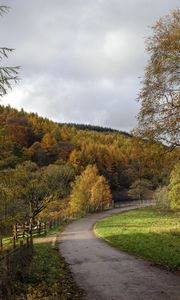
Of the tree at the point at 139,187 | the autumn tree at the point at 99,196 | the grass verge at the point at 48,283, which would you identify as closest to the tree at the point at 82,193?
the autumn tree at the point at 99,196

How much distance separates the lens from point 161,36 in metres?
14.5

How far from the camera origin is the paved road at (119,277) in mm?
12539

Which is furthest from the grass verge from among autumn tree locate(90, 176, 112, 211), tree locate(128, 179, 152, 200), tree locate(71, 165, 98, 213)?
tree locate(128, 179, 152, 200)

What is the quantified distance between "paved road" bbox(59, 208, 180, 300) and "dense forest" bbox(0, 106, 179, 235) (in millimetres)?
3882

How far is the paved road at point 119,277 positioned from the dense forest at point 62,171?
3.88 metres

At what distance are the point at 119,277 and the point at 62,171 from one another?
1612 inches

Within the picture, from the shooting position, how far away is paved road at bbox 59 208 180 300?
12.5 m

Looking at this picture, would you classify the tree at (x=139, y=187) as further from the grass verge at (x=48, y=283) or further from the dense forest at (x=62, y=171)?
the grass verge at (x=48, y=283)

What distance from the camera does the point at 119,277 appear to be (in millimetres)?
15516

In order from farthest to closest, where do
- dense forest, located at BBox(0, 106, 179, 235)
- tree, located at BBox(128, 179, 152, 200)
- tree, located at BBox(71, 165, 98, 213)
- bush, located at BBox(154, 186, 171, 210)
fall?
tree, located at BBox(128, 179, 152, 200) → tree, located at BBox(71, 165, 98, 213) → bush, located at BBox(154, 186, 171, 210) → dense forest, located at BBox(0, 106, 179, 235)

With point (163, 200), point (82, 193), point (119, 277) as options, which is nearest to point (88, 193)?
point (82, 193)

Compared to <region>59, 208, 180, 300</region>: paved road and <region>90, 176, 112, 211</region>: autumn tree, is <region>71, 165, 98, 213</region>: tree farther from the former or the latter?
<region>59, 208, 180, 300</region>: paved road

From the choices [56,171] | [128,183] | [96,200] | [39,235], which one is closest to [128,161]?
[128,183]

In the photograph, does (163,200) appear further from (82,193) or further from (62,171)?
(62,171)
